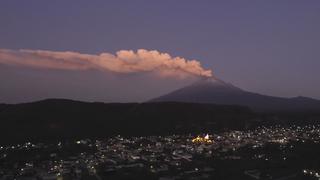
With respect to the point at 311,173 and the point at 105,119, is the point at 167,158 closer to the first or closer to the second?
the point at 311,173

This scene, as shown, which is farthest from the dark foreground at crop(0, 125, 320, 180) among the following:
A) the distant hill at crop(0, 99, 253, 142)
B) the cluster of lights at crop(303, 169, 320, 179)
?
the distant hill at crop(0, 99, 253, 142)

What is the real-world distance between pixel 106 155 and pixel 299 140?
1406 cm

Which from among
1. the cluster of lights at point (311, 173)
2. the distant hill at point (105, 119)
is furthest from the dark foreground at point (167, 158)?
the distant hill at point (105, 119)

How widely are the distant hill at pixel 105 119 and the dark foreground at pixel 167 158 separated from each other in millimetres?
4042

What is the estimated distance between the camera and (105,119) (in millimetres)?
46375

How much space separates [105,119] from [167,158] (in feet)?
60.0

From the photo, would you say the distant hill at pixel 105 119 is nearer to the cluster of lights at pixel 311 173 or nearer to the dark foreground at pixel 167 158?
the dark foreground at pixel 167 158

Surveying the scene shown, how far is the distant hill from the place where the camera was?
40.2m

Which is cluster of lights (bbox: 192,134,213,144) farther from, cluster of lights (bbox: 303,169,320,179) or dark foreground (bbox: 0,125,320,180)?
cluster of lights (bbox: 303,169,320,179)

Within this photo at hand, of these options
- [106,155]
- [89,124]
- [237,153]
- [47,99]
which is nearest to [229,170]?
[237,153]

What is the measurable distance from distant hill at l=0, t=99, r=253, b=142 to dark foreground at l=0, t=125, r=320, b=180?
4.04 meters

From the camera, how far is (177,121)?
159 ft

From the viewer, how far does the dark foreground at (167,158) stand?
77.5 feet

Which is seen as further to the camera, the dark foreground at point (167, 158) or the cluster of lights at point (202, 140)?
the cluster of lights at point (202, 140)
